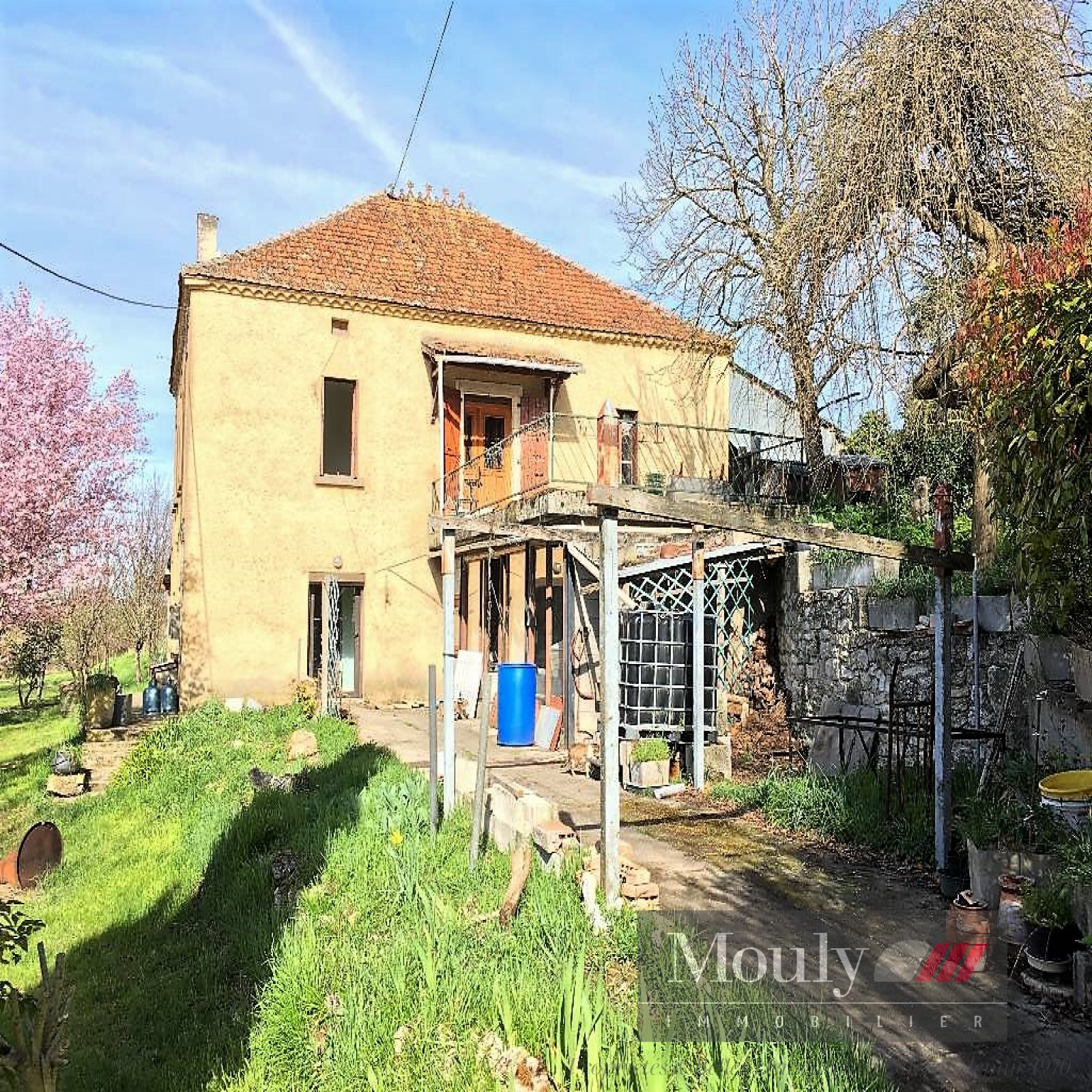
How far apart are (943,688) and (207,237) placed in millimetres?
16055

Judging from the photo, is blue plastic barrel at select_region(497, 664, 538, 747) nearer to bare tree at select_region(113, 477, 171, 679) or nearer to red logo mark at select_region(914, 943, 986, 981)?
red logo mark at select_region(914, 943, 986, 981)

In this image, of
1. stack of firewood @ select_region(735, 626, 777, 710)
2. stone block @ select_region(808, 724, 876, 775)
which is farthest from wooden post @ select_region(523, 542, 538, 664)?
stone block @ select_region(808, 724, 876, 775)

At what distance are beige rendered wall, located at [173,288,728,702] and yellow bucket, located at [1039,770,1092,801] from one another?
11203mm

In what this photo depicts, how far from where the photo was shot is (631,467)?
16891 millimetres

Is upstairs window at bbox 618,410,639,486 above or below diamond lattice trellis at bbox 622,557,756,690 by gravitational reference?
above

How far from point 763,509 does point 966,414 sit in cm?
545

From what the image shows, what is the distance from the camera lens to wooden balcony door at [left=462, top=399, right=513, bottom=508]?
16.9m

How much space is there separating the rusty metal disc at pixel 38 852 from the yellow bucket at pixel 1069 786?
354 inches

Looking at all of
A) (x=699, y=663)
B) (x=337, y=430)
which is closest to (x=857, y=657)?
(x=699, y=663)

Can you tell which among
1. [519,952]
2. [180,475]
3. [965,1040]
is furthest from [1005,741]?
[180,475]

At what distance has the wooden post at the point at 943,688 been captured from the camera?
636cm

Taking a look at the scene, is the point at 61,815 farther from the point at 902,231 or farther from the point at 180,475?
the point at 902,231

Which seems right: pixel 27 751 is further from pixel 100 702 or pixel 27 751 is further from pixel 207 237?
pixel 207 237

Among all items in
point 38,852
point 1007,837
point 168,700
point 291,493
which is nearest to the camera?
point 1007,837
